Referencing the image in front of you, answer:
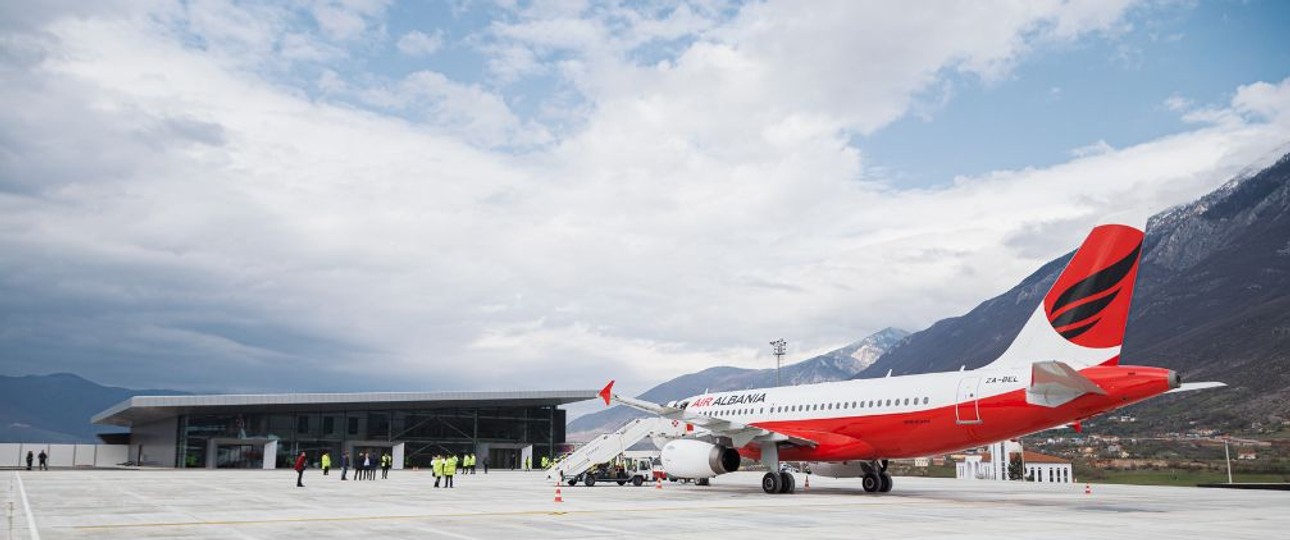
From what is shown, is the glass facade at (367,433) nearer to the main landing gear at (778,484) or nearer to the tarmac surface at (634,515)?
the tarmac surface at (634,515)

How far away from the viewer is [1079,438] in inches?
3346

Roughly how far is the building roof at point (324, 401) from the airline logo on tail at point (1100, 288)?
1772 inches

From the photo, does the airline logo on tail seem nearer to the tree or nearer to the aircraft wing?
the aircraft wing

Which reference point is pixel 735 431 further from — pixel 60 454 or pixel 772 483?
pixel 60 454

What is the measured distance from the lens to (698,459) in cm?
3053

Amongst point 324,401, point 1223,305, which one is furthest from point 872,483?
point 1223,305

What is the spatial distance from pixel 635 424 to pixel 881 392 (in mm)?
13478

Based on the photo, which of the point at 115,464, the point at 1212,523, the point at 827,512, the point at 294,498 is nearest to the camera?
the point at 1212,523

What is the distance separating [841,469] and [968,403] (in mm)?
7774

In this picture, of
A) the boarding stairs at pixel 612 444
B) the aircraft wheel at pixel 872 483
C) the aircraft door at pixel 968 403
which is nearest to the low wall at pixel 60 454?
the boarding stairs at pixel 612 444

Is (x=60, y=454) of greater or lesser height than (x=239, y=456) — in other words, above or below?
below

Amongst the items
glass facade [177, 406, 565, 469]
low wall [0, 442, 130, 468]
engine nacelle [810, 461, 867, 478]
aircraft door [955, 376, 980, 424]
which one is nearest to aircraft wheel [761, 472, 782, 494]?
engine nacelle [810, 461, 867, 478]

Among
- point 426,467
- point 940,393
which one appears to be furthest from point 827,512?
point 426,467

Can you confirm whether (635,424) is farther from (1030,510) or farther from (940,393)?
(1030,510)
